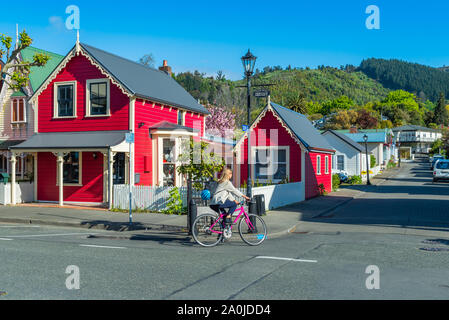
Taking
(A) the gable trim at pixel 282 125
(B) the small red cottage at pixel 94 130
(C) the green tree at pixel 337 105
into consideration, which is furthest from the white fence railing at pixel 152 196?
(C) the green tree at pixel 337 105

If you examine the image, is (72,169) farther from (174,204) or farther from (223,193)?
(223,193)

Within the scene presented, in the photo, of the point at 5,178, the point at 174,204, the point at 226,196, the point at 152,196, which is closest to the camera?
the point at 226,196

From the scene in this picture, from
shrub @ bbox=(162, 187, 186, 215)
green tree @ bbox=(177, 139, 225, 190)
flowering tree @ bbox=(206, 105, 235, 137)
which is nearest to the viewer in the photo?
green tree @ bbox=(177, 139, 225, 190)

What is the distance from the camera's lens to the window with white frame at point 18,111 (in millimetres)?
23533

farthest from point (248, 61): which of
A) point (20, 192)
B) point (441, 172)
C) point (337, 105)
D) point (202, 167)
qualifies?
point (337, 105)

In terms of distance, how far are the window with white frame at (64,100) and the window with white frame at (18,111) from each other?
4233 millimetres

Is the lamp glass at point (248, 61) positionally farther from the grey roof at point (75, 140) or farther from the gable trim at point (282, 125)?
the gable trim at point (282, 125)

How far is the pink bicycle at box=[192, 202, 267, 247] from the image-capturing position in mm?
10415

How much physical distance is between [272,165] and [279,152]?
0.85 m

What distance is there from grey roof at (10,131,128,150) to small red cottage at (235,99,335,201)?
27.5 ft

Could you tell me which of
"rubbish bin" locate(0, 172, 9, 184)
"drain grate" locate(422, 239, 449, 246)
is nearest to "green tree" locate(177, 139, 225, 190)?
"drain grate" locate(422, 239, 449, 246)

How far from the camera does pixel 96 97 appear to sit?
1983cm

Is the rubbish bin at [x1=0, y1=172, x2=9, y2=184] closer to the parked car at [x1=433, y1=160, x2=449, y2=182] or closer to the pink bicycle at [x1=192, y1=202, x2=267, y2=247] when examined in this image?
the pink bicycle at [x1=192, y1=202, x2=267, y2=247]

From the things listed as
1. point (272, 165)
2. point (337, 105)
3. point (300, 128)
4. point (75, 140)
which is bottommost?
point (272, 165)
